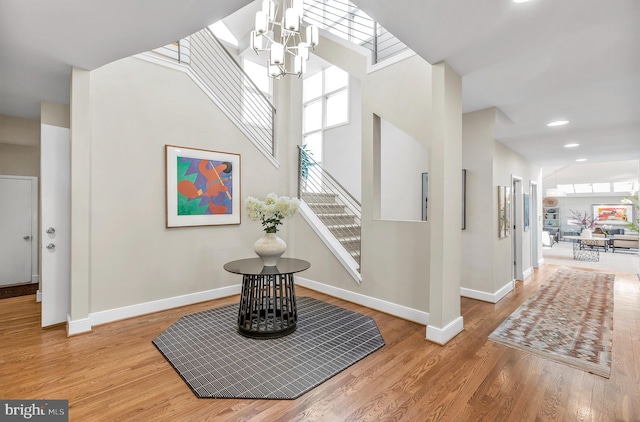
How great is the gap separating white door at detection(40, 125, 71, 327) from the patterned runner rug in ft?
15.2

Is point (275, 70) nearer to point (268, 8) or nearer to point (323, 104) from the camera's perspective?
point (268, 8)

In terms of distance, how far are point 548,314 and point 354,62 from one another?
4.25m

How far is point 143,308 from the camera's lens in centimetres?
356

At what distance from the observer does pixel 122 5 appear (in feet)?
6.36

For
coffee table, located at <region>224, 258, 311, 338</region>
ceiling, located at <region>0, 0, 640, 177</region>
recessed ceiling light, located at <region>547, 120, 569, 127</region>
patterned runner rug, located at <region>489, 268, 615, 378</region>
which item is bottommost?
patterned runner rug, located at <region>489, 268, 615, 378</region>

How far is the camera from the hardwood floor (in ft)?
6.27

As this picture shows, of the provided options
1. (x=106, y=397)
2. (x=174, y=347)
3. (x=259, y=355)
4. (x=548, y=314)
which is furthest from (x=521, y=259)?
(x=106, y=397)

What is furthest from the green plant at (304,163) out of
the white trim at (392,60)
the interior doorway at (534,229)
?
the interior doorway at (534,229)

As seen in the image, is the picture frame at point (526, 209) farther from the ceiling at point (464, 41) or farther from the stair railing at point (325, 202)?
the stair railing at point (325, 202)

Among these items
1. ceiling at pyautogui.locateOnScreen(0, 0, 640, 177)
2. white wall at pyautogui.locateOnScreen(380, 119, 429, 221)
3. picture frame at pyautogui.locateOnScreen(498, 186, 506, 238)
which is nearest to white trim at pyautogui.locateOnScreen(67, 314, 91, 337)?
ceiling at pyautogui.locateOnScreen(0, 0, 640, 177)

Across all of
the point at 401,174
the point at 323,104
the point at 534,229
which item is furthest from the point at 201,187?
the point at 534,229

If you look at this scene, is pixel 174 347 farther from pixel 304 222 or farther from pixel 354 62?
pixel 354 62

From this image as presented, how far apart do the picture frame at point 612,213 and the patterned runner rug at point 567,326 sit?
34.0ft

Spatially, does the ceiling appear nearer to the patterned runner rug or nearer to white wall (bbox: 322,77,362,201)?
the patterned runner rug
